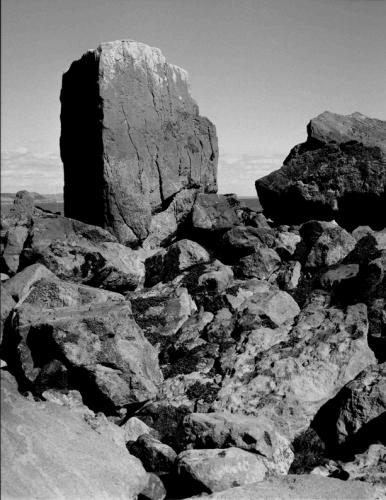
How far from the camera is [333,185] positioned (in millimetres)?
29234

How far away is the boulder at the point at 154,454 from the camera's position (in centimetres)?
1452

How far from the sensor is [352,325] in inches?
754

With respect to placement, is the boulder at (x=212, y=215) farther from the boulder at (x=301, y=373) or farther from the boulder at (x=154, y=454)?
the boulder at (x=154, y=454)

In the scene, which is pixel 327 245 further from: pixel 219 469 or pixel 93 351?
pixel 219 469

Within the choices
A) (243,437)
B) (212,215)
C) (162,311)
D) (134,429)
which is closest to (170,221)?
(212,215)

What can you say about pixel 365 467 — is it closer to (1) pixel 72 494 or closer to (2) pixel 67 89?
(1) pixel 72 494

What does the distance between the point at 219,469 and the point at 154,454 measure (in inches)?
93.3

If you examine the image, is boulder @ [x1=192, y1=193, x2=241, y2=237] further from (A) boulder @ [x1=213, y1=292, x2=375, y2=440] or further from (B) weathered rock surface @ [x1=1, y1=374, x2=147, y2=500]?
(B) weathered rock surface @ [x1=1, y1=374, x2=147, y2=500]

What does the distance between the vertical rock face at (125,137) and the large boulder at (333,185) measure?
5050 millimetres

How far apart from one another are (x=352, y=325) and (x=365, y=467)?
5974 millimetres

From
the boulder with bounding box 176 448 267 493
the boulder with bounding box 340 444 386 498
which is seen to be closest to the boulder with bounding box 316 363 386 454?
the boulder with bounding box 340 444 386 498

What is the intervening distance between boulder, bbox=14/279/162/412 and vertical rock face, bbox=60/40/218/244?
8.93 m

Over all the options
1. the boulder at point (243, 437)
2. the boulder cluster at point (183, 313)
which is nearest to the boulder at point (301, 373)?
the boulder cluster at point (183, 313)

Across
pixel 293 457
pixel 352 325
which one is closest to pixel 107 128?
pixel 352 325
